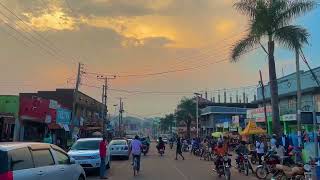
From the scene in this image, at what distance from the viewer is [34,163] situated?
10828 millimetres

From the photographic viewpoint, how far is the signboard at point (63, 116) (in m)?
55.0

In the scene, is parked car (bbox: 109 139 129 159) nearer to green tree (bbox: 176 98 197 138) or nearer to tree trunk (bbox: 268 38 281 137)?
tree trunk (bbox: 268 38 281 137)

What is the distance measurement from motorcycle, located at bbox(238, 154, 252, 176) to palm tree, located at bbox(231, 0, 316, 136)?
511 cm

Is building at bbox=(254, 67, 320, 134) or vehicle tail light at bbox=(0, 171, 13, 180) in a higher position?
building at bbox=(254, 67, 320, 134)

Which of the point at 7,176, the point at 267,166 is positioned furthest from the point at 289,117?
the point at 7,176

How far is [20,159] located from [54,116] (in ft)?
138

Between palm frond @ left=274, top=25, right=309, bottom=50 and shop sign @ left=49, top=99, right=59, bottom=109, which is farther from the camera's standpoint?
shop sign @ left=49, top=99, right=59, bottom=109

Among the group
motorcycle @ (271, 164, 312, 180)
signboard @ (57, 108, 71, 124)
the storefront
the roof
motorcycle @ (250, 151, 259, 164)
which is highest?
signboard @ (57, 108, 71, 124)

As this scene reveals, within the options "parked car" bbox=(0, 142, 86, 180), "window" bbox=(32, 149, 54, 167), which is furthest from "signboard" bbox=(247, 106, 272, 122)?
"window" bbox=(32, 149, 54, 167)

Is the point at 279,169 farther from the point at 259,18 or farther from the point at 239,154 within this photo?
the point at 259,18

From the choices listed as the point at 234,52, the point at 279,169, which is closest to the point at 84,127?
the point at 234,52

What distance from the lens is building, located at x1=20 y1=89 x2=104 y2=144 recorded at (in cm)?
4253

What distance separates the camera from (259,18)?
29.1m

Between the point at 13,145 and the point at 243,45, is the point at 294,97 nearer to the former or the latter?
the point at 243,45
